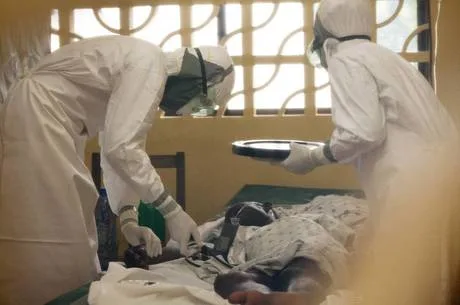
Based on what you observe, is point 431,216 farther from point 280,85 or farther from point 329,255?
point 280,85

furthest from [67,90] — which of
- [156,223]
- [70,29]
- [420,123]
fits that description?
[420,123]

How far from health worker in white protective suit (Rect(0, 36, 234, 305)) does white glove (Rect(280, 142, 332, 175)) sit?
15cm

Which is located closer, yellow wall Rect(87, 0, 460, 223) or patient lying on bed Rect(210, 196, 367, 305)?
patient lying on bed Rect(210, 196, 367, 305)

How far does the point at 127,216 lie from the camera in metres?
1.02

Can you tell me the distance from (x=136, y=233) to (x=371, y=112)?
0.40 m

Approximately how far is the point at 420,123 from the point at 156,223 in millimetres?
474

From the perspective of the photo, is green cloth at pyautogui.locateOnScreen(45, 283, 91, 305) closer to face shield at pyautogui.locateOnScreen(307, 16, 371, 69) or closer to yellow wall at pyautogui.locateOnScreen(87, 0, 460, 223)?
yellow wall at pyautogui.locateOnScreen(87, 0, 460, 223)

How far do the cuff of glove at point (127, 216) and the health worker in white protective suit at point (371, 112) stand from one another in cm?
30

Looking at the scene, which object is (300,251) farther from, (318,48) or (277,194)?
(318,48)

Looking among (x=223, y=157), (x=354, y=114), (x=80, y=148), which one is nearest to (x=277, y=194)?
(x=223, y=157)

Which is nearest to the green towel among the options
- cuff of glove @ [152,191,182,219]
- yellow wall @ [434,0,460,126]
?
cuff of glove @ [152,191,182,219]

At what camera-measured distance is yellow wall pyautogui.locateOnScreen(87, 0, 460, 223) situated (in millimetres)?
875

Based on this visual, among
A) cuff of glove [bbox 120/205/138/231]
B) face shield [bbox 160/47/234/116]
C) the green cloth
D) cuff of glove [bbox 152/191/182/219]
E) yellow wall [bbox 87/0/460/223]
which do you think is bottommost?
the green cloth

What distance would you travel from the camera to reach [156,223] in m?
1.08
